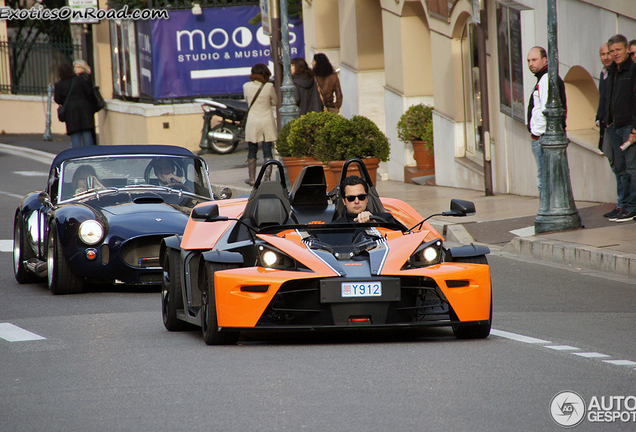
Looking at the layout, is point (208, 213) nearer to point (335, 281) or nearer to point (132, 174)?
point (335, 281)

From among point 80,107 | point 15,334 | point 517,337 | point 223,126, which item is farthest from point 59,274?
point 223,126

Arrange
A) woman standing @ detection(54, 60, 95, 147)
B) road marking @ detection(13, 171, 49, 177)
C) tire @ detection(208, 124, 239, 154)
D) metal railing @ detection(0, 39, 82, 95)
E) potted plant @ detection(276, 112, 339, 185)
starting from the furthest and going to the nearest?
metal railing @ detection(0, 39, 82, 95) → tire @ detection(208, 124, 239, 154) → road marking @ detection(13, 171, 49, 177) → woman standing @ detection(54, 60, 95, 147) → potted plant @ detection(276, 112, 339, 185)

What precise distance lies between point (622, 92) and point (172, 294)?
7.00 metres

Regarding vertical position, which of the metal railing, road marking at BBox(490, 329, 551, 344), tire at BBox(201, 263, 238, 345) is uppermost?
the metal railing

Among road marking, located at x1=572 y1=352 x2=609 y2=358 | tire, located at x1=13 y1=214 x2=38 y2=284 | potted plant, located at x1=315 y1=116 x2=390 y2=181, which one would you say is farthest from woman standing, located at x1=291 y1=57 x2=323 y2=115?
road marking, located at x1=572 y1=352 x2=609 y2=358

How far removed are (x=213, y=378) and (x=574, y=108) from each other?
39.6ft

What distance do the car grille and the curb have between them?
4406 mm

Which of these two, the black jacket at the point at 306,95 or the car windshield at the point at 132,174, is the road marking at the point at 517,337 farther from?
the black jacket at the point at 306,95

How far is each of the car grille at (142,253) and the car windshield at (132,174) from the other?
4.45 ft

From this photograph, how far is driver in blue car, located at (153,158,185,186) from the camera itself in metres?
11.6

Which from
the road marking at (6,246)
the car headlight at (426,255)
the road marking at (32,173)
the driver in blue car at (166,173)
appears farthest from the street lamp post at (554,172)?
the road marking at (32,173)

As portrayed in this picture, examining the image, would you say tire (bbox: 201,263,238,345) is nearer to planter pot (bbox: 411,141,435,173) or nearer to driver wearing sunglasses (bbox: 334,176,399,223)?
driver wearing sunglasses (bbox: 334,176,399,223)

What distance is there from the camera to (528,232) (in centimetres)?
1334

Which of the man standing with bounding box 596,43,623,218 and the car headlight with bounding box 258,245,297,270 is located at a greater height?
the man standing with bounding box 596,43,623,218
